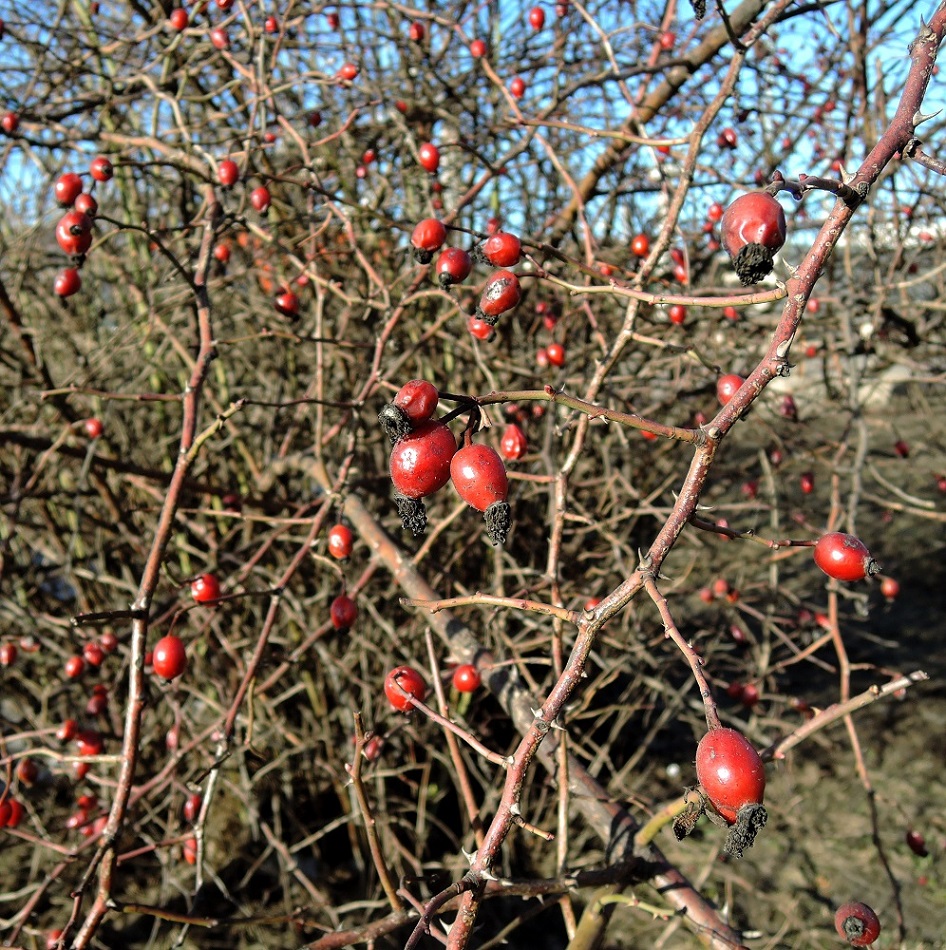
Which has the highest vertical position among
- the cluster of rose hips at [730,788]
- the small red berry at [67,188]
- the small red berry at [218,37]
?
the small red berry at [218,37]

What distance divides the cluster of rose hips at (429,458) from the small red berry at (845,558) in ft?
1.30

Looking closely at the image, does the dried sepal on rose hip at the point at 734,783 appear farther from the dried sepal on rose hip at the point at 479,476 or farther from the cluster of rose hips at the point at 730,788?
the dried sepal on rose hip at the point at 479,476

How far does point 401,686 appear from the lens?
3.97 feet

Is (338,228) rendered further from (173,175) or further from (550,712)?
(550,712)

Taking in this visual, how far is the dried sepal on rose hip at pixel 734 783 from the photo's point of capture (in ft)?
2.30

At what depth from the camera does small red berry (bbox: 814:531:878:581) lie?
931mm

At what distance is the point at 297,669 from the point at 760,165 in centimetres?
294

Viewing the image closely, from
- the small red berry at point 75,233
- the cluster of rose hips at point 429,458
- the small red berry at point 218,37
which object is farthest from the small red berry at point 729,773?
the small red berry at point 218,37

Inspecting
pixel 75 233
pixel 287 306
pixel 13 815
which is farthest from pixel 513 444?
pixel 13 815

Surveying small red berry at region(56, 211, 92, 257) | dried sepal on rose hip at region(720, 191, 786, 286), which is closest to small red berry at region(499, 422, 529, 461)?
dried sepal on rose hip at region(720, 191, 786, 286)

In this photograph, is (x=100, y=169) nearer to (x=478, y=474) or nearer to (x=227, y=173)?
(x=227, y=173)

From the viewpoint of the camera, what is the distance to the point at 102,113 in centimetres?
305

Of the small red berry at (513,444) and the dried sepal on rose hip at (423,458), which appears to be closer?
the dried sepal on rose hip at (423,458)

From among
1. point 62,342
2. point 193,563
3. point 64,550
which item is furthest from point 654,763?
point 62,342
